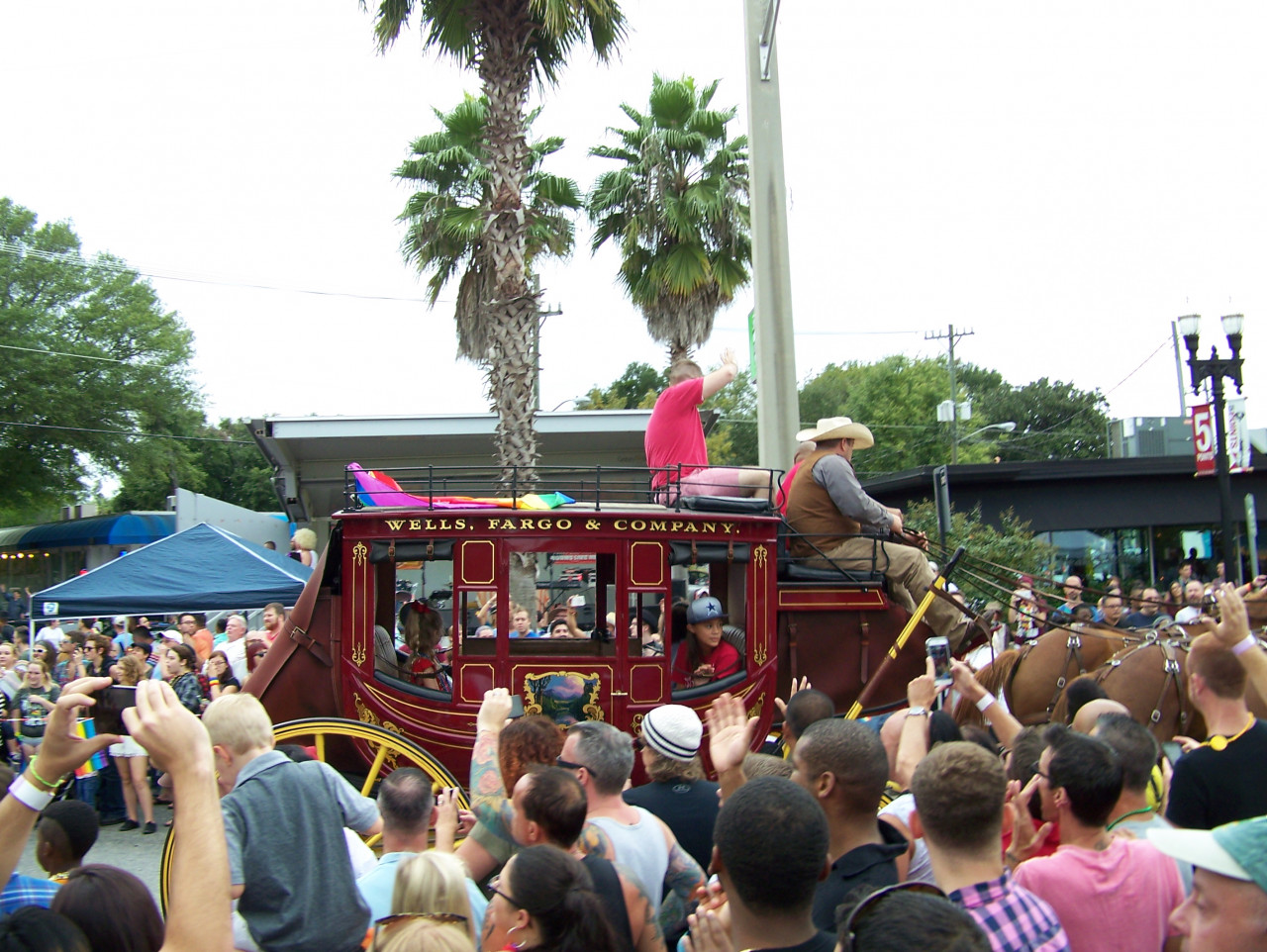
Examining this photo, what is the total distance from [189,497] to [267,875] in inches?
727

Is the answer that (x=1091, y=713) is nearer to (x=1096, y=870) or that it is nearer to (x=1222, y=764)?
(x=1222, y=764)

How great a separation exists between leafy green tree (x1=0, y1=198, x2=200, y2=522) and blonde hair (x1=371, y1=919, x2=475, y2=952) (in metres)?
29.5

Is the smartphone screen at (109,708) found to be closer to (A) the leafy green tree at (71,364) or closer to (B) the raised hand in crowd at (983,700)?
(B) the raised hand in crowd at (983,700)

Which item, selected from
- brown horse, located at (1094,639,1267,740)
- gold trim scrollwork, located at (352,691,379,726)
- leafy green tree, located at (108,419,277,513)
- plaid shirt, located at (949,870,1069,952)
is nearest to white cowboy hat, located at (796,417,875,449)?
brown horse, located at (1094,639,1267,740)

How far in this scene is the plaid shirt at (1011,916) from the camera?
2.21m

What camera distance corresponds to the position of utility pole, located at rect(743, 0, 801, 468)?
888cm

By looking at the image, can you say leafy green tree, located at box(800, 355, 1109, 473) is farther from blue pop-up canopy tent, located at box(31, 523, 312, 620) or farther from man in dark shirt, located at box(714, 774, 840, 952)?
man in dark shirt, located at box(714, 774, 840, 952)

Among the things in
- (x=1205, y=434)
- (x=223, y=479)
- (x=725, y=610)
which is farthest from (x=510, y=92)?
(x=223, y=479)

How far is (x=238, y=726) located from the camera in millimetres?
3018

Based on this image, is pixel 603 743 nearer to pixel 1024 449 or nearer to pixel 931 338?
→ pixel 931 338

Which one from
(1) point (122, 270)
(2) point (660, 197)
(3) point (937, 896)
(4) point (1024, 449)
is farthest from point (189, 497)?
(4) point (1024, 449)

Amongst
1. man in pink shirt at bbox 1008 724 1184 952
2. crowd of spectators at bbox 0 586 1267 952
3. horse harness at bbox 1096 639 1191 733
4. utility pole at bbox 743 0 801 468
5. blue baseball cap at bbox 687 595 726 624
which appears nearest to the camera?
crowd of spectators at bbox 0 586 1267 952

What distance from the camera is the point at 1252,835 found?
1.78 meters

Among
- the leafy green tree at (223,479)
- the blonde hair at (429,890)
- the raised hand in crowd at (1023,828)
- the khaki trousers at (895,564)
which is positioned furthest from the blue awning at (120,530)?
the raised hand in crowd at (1023,828)
